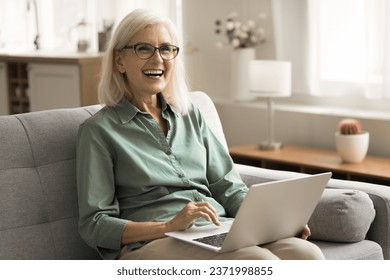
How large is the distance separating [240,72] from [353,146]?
110 centimetres

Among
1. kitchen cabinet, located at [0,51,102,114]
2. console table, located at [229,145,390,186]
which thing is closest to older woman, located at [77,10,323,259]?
console table, located at [229,145,390,186]

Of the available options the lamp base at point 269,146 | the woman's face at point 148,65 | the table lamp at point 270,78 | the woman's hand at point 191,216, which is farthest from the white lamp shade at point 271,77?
the woman's hand at point 191,216

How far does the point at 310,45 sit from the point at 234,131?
742 mm

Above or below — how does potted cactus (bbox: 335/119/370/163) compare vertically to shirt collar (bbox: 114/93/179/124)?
below

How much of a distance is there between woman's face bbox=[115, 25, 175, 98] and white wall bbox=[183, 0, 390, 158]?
6.24ft

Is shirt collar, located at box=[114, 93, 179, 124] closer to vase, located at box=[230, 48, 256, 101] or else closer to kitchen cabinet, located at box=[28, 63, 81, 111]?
vase, located at box=[230, 48, 256, 101]

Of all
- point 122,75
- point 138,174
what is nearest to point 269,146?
point 122,75

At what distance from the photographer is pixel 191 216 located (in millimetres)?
2119

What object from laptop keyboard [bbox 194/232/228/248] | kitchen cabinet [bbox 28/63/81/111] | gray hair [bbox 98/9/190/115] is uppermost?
gray hair [bbox 98/9/190/115]

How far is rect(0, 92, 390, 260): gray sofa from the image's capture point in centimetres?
230

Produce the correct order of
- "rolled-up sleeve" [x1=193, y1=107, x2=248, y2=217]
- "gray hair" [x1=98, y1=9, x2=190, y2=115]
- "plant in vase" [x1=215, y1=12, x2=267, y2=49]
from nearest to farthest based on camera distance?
"gray hair" [x1=98, y1=9, x2=190, y2=115], "rolled-up sleeve" [x1=193, y1=107, x2=248, y2=217], "plant in vase" [x1=215, y1=12, x2=267, y2=49]

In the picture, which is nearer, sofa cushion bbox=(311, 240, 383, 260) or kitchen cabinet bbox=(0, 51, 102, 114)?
sofa cushion bbox=(311, 240, 383, 260)
